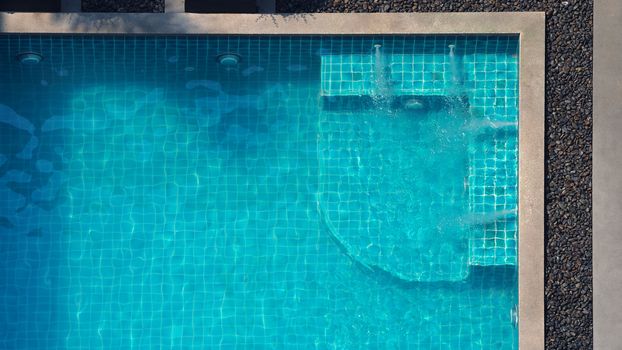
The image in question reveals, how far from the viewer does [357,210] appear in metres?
7.02

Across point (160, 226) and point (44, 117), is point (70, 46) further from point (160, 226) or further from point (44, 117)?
point (160, 226)

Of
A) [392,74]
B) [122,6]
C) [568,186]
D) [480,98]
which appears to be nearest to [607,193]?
[568,186]

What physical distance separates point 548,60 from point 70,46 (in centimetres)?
433

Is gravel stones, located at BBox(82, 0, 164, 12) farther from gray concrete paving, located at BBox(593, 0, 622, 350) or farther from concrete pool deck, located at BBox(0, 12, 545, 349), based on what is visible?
gray concrete paving, located at BBox(593, 0, 622, 350)

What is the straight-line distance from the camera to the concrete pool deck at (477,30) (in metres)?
6.76

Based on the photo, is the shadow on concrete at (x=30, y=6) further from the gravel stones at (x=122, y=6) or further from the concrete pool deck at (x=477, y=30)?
the gravel stones at (x=122, y=6)

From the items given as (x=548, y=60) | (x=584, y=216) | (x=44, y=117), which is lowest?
(x=584, y=216)

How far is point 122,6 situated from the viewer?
22.7 ft

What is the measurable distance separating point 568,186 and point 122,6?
4329 millimetres

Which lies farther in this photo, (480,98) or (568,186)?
(480,98)

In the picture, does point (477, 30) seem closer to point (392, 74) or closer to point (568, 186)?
point (392, 74)

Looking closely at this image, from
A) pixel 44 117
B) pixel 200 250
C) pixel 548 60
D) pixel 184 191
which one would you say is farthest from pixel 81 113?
pixel 548 60

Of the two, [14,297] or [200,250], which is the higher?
[200,250]

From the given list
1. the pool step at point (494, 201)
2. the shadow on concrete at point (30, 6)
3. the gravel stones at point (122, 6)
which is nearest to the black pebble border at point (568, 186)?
the pool step at point (494, 201)
